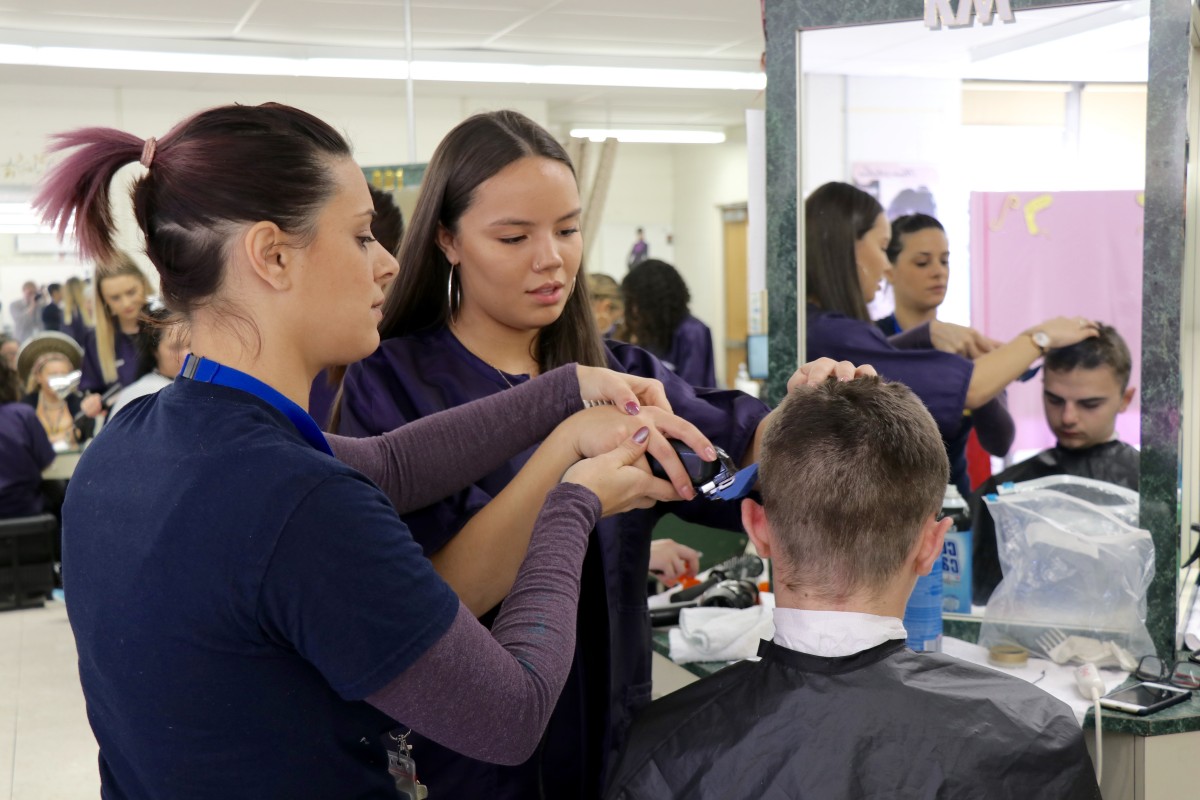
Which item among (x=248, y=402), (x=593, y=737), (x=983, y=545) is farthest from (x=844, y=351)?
(x=248, y=402)

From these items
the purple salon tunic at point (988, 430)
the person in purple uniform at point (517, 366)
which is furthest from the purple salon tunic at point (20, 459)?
the purple salon tunic at point (988, 430)

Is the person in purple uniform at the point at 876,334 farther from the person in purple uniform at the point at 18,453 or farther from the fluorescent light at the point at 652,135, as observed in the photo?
the fluorescent light at the point at 652,135

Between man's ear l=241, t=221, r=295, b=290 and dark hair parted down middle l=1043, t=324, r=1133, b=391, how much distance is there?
1.46 m

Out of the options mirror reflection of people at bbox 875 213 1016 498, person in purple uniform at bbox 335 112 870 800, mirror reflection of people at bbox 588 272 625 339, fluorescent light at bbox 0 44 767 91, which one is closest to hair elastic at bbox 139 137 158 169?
person in purple uniform at bbox 335 112 870 800

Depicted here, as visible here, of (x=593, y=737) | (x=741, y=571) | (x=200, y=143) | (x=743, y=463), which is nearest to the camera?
(x=200, y=143)

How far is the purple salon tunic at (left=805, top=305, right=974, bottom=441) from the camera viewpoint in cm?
209

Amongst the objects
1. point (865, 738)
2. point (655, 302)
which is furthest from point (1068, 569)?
point (655, 302)

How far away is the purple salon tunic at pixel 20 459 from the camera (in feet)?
19.3

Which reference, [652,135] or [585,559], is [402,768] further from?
[652,135]

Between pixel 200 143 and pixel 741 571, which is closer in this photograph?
pixel 200 143

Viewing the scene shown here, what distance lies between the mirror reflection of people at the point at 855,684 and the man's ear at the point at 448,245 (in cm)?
52

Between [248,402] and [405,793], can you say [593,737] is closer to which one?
[405,793]

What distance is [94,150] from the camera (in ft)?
3.62

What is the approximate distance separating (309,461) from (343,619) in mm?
130
